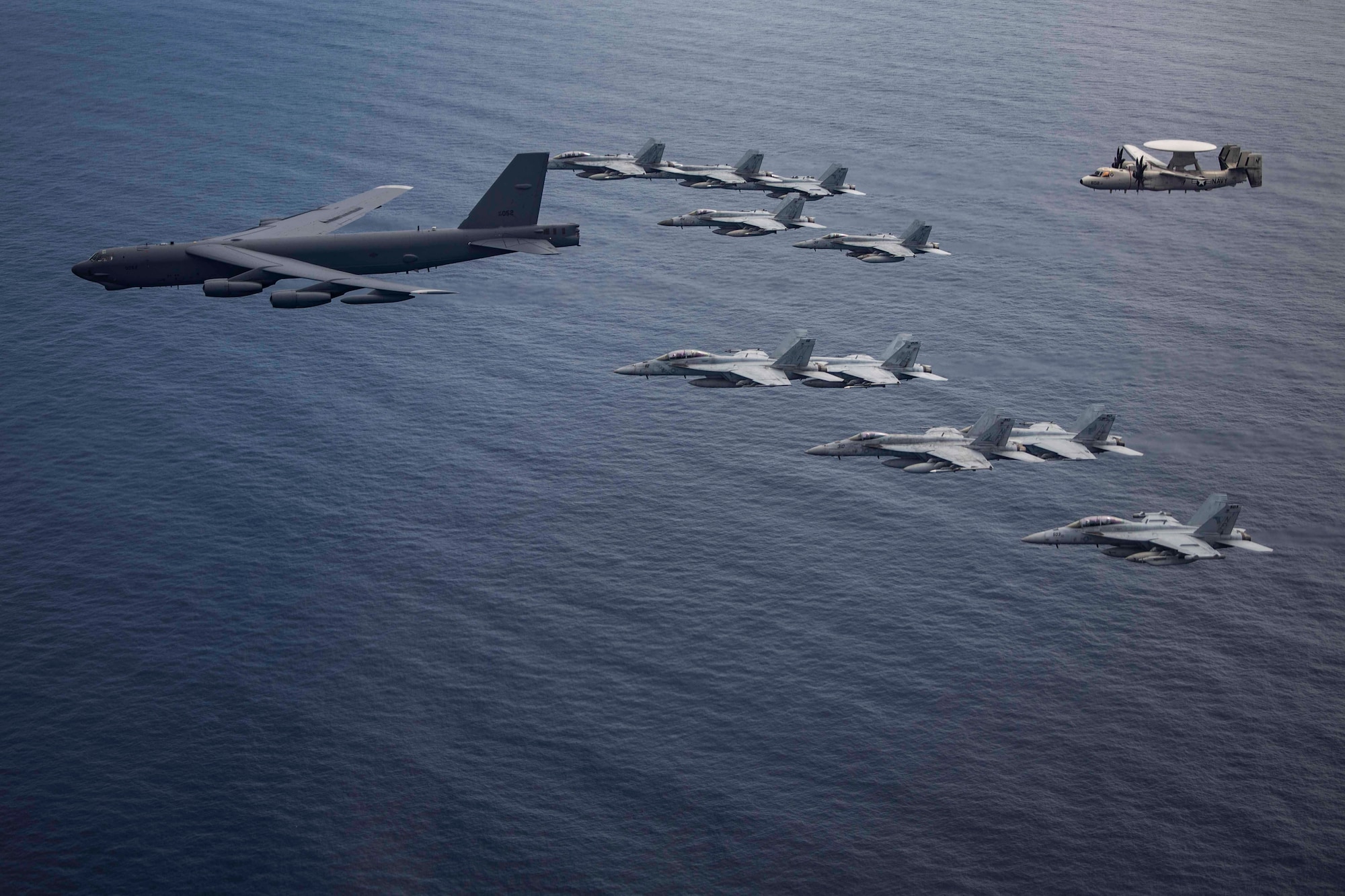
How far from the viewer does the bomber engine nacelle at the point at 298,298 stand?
6964 inches

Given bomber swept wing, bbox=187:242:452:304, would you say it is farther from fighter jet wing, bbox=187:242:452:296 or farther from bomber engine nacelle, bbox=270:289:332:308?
bomber engine nacelle, bbox=270:289:332:308

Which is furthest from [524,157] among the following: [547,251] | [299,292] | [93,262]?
[93,262]

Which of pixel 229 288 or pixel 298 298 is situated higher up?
pixel 298 298

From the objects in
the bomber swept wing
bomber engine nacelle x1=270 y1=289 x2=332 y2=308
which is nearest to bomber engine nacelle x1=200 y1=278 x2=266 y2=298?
the bomber swept wing

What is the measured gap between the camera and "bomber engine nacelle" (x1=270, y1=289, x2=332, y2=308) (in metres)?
177

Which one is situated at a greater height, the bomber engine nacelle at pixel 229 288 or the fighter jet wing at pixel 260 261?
the fighter jet wing at pixel 260 261

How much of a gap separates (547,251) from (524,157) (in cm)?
1484

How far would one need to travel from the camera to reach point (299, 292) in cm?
17775

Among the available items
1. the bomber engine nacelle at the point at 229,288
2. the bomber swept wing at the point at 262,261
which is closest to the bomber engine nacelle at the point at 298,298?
the bomber swept wing at the point at 262,261

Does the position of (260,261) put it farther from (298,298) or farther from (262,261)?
(298,298)

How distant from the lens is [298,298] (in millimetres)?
177250

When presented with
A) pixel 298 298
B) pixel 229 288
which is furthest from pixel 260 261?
pixel 298 298

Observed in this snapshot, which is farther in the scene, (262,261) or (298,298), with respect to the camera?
(262,261)

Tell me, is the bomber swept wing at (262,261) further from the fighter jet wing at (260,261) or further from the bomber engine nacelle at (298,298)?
the bomber engine nacelle at (298,298)
